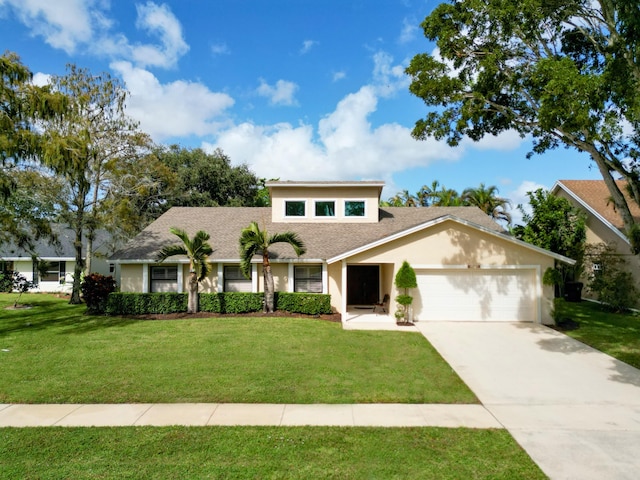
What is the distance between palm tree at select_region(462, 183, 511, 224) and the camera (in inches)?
1403

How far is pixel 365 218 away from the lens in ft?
67.8

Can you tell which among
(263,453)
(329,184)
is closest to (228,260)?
(329,184)

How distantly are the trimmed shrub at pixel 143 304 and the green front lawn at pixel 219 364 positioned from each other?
1856 millimetres

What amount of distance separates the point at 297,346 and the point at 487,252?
8.90 meters

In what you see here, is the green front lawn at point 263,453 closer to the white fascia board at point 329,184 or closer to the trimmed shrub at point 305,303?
the trimmed shrub at point 305,303

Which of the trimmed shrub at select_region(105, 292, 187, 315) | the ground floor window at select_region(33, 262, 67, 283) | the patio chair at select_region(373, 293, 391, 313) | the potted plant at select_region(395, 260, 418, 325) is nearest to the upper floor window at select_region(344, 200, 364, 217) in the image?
the patio chair at select_region(373, 293, 391, 313)

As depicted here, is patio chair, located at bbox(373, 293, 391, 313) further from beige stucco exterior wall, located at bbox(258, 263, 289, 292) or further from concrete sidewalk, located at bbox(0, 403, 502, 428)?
concrete sidewalk, located at bbox(0, 403, 502, 428)

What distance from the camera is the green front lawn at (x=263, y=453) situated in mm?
4969

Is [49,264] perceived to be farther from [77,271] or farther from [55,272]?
[77,271]

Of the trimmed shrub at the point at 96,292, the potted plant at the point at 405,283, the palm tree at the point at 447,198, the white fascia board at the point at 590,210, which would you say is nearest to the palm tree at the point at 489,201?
the palm tree at the point at 447,198

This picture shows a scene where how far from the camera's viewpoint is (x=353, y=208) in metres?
20.7

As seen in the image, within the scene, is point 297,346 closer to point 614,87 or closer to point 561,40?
point 614,87

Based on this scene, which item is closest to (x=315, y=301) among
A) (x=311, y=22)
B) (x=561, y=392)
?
(x=561, y=392)

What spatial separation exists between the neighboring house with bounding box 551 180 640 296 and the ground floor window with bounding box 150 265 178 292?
68.1ft
